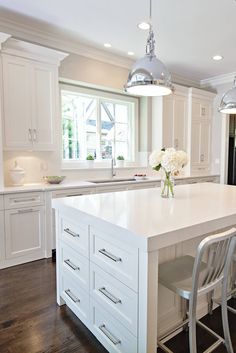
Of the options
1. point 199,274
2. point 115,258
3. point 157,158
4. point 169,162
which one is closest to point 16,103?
point 157,158

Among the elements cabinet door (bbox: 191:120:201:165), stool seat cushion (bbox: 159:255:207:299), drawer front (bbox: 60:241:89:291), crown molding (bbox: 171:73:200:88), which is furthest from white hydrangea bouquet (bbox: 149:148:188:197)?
crown molding (bbox: 171:73:200:88)

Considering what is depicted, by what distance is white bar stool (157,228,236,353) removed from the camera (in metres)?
1.28

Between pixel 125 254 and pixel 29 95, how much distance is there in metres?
2.64

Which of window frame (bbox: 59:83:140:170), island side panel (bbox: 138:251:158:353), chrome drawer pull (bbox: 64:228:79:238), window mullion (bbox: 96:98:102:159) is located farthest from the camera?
window mullion (bbox: 96:98:102:159)

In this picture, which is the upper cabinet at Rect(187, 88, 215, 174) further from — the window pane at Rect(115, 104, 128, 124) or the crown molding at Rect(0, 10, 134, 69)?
the crown molding at Rect(0, 10, 134, 69)

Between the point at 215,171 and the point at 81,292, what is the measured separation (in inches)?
189

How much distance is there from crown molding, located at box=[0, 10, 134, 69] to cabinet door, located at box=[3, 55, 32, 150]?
491 millimetres

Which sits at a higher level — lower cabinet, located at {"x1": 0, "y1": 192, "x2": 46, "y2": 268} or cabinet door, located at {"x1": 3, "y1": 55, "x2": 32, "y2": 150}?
cabinet door, located at {"x1": 3, "y1": 55, "x2": 32, "y2": 150}

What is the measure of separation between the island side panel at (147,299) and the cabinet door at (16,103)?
248cm

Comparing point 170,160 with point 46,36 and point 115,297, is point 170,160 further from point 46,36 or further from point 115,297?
point 46,36

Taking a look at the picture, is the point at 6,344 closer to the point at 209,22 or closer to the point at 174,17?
the point at 174,17

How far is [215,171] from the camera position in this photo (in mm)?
5777

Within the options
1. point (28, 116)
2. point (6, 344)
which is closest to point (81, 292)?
point (6, 344)

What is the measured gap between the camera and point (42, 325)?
191 cm
